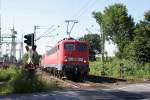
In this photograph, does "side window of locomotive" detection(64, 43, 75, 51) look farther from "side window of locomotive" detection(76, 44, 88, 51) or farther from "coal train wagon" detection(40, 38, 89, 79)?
"side window of locomotive" detection(76, 44, 88, 51)

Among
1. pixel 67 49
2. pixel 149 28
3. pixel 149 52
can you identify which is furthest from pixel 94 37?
pixel 67 49

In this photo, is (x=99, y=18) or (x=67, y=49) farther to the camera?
(x=99, y=18)

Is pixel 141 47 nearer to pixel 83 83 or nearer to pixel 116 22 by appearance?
pixel 83 83

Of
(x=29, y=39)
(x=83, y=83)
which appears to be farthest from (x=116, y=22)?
(x=29, y=39)

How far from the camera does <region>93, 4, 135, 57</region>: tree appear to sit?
96875 mm

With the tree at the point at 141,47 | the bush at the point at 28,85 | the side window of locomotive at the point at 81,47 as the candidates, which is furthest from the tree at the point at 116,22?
the bush at the point at 28,85

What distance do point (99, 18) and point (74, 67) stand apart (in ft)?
216

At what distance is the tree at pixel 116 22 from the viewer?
96.9 metres

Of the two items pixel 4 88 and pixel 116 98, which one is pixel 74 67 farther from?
pixel 116 98

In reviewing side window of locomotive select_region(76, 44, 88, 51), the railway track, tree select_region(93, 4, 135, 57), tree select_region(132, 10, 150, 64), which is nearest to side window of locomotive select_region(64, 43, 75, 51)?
side window of locomotive select_region(76, 44, 88, 51)

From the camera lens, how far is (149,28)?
69062 millimetres

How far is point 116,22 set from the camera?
9912cm

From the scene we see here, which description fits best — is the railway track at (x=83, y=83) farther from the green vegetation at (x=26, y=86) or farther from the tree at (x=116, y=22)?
the tree at (x=116, y=22)

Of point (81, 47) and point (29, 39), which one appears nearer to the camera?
point (29, 39)
